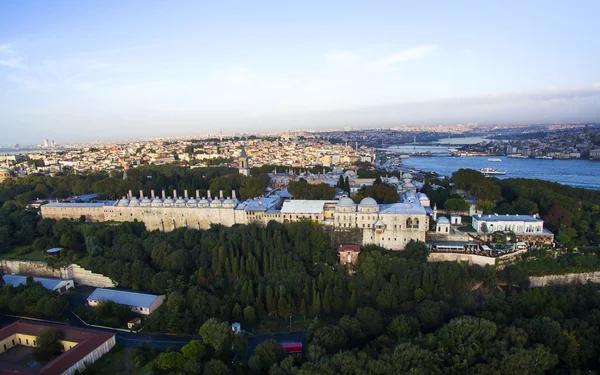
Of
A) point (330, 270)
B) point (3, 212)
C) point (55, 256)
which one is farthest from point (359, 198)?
point (3, 212)

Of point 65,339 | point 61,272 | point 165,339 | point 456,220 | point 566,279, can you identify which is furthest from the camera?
point 456,220

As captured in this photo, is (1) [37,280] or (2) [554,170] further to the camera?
(2) [554,170]

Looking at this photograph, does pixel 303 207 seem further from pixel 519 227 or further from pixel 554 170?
pixel 554 170

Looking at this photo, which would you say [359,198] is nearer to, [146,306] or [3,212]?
[146,306]

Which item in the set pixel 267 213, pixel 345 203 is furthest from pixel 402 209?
pixel 267 213

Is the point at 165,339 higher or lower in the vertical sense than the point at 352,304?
lower

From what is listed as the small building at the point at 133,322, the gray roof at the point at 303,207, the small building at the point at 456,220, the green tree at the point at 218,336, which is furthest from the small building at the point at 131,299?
the small building at the point at 456,220
